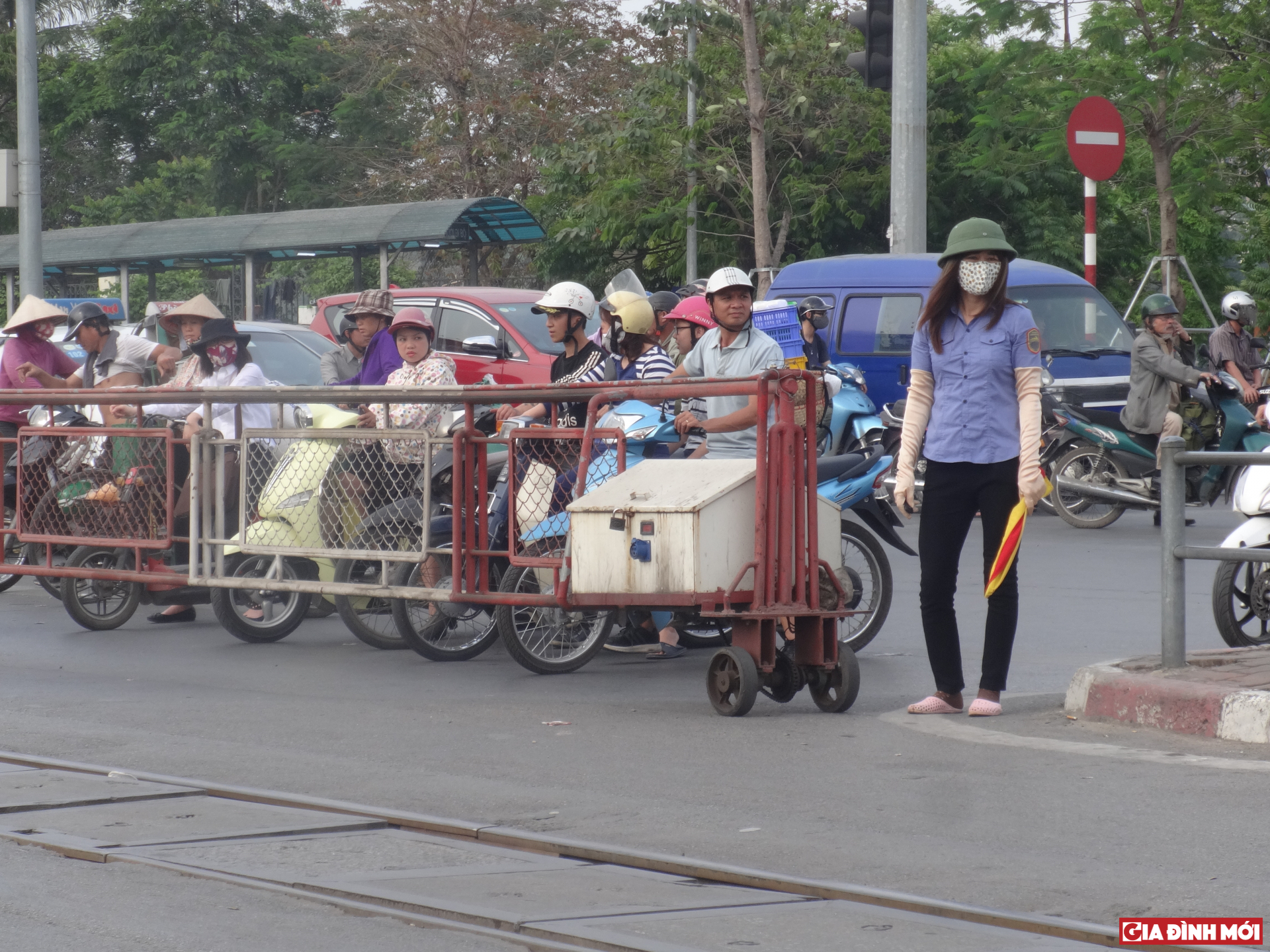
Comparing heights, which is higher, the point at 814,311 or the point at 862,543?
the point at 814,311

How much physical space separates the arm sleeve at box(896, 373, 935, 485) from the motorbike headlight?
3.05 meters

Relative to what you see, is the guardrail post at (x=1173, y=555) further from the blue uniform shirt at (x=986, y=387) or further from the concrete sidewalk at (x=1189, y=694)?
the blue uniform shirt at (x=986, y=387)

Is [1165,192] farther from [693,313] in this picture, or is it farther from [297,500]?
[297,500]

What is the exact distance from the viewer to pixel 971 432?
258 inches

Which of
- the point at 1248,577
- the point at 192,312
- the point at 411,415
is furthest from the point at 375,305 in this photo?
the point at 1248,577

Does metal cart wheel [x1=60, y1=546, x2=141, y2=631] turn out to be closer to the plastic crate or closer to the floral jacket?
the floral jacket

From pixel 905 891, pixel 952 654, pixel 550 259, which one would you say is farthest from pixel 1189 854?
pixel 550 259

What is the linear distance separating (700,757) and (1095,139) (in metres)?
12.0

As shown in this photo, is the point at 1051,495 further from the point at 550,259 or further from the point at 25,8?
the point at 550,259

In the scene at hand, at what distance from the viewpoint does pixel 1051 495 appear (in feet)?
46.3

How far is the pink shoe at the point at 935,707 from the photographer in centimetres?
679

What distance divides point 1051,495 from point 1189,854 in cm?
974

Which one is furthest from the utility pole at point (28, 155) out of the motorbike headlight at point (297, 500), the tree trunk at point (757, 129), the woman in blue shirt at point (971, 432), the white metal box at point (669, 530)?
the woman in blue shirt at point (971, 432)

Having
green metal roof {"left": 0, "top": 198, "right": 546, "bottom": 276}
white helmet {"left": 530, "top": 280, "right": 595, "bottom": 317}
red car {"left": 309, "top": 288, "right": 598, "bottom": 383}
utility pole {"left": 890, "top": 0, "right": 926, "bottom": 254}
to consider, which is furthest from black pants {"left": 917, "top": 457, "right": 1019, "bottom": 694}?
green metal roof {"left": 0, "top": 198, "right": 546, "bottom": 276}
